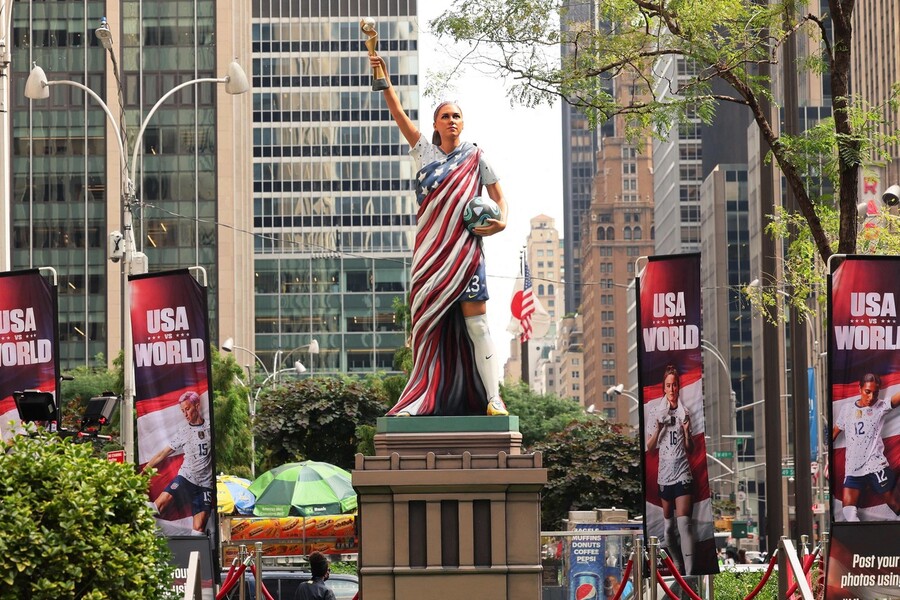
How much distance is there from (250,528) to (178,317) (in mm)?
15086

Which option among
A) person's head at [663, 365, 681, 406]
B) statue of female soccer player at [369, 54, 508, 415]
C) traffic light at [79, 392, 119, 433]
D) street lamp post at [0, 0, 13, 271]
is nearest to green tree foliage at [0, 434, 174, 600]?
statue of female soccer player at [369, 54, 508, 415]

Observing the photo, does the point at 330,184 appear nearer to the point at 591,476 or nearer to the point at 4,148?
the point at 591,476

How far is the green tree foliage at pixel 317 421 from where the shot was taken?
48.7 meters

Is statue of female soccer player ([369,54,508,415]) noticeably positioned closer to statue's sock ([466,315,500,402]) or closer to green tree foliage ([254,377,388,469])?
statue's sock ([466,315,500,402])

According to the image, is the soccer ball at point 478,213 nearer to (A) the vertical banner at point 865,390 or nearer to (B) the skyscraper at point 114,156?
(A) the vertical banner at point 865,390

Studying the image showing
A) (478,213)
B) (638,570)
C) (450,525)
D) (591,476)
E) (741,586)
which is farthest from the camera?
(591,476)

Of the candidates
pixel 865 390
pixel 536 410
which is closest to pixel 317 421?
pixel 536 410

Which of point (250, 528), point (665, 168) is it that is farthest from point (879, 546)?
point (665, 168)

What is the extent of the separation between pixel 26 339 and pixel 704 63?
347 inches

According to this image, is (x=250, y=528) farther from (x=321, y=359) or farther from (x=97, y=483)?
(x=321, y=359)

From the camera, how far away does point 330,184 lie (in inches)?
5074

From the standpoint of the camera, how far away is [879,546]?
49.3ft

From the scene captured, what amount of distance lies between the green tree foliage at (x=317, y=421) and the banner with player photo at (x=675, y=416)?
104 ft

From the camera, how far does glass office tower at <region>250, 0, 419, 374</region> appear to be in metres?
122
